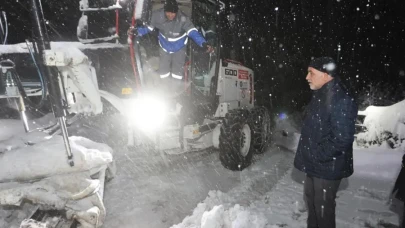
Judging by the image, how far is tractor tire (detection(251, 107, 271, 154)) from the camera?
264 inches

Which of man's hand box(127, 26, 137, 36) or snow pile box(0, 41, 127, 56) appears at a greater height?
man's hand box(127, 26, 137, 36)

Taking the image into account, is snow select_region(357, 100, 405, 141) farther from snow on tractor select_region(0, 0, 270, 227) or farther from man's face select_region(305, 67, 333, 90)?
man's face select_region(305, 67, 333, 90)

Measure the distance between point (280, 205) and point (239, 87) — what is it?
3.45m

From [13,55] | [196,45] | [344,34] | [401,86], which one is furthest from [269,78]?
[13,55]

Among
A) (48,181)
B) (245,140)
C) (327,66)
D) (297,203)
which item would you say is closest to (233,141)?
(245,140)

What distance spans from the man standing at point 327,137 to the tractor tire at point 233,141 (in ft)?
7.91

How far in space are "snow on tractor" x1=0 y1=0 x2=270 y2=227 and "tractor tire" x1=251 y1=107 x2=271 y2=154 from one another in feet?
0.18

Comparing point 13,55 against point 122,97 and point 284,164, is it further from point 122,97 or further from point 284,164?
point 284,164

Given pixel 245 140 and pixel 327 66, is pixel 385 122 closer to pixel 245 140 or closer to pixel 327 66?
pixel 245 140

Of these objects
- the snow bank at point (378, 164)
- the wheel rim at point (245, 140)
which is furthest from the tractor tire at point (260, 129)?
the snow bank at point (378, 164)

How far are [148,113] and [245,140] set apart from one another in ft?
7.71

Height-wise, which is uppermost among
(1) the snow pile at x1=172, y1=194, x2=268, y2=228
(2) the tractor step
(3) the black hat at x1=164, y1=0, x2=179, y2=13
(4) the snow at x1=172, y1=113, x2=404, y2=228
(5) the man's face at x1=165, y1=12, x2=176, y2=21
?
(3) the black hat at x1=164, y1=0, x2=179, y2=13

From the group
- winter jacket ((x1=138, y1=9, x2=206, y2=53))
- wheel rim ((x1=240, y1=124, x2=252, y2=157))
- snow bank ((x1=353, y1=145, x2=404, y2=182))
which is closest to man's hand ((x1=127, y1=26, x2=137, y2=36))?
winter jacket ((x1=138, y1=9, x2=206, y2=53))

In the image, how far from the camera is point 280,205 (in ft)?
13.4
